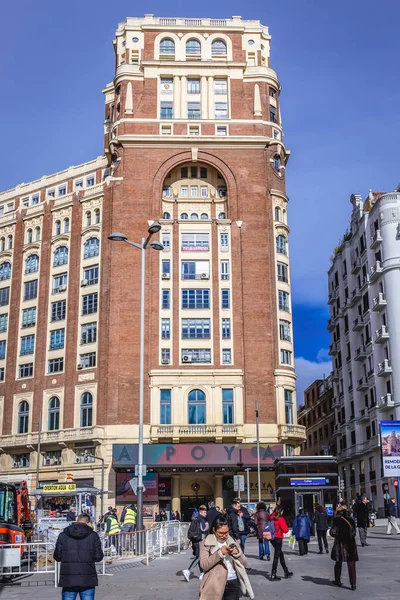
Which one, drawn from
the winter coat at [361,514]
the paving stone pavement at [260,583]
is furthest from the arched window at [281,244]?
the paving stone pavement at [260,583]

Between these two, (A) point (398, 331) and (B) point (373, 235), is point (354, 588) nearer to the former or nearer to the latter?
(A) point (398, 331)

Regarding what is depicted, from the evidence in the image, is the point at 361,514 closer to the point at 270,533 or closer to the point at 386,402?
the point at 270,533

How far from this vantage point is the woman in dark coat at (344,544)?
15123 mm

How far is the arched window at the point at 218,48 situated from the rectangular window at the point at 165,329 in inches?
1031

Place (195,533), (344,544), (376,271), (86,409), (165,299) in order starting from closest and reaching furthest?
(344,544) → (195,533) → (86,409) → (165,299) → (376,271)

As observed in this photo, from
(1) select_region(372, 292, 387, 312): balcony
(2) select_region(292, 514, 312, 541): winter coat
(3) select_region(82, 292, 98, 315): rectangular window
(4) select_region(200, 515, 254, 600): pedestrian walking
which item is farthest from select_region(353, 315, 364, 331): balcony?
(4) select_region(200, 515, 254, 600): pedestrian walking

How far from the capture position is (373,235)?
66438 millimetres

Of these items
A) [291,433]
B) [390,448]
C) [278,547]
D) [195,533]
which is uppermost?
[291,433]

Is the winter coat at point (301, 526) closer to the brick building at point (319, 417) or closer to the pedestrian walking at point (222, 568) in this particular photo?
the pedestrian walking at point (222, 568)

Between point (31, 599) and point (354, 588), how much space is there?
6.62m

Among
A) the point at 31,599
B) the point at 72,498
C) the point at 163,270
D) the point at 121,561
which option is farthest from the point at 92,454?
the point at 31,599

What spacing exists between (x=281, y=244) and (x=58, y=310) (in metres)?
19.9

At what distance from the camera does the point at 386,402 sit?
60.3m

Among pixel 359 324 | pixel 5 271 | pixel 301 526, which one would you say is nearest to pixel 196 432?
pixel 359 324
